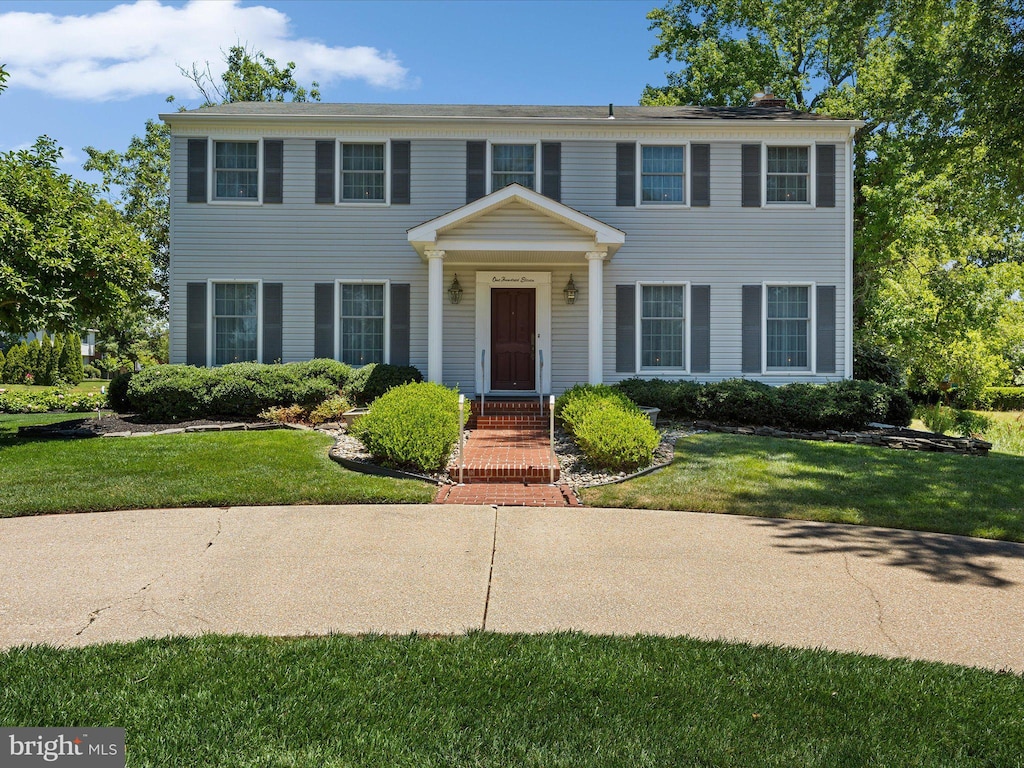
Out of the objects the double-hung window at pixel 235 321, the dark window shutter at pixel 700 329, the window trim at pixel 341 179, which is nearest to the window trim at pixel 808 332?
the dark window shutter at pixel 700 329

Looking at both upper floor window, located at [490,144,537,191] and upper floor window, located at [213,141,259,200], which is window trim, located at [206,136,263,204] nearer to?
upper floor window, located at [213,141,259,200]

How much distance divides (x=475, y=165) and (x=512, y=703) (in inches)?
491

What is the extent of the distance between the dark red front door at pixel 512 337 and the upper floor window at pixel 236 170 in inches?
211

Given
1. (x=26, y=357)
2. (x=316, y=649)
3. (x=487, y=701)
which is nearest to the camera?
(x=487, y=701)

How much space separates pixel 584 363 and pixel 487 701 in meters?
11.4

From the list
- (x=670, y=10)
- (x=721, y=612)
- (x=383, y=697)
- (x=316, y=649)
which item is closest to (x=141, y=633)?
(x=316, y=649)

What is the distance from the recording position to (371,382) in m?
12.3

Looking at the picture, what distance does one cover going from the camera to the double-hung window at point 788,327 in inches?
553

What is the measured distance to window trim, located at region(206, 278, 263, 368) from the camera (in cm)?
1372

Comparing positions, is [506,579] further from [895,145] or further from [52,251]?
[895,145]

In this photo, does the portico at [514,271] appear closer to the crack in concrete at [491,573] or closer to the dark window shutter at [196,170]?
the dark window shutter at [196,170]

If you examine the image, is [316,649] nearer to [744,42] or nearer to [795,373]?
[795,373]

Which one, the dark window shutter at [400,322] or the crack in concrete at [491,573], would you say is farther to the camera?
the dark window shutter at [400,322]

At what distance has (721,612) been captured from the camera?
4211mm
